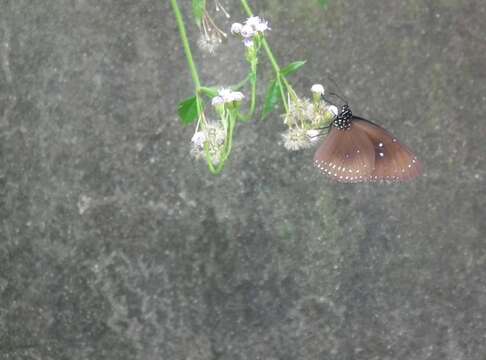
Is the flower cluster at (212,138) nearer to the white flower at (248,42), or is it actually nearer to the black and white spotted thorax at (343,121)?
the white flower at (248,42)

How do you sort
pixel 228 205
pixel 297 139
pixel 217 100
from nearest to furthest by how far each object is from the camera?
pixel 217 100, pixel 297 139, pixel 228 205

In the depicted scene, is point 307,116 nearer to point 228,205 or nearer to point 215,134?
point 215,134

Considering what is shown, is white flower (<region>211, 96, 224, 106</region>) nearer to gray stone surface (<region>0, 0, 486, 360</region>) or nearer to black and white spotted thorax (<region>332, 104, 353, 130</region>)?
black and white spotted thorax (<region>332, 104, 353, 130</region>)

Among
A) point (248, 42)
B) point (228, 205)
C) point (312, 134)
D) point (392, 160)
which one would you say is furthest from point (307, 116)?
point (228, 205)

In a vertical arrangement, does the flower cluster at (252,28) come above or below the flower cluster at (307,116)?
above

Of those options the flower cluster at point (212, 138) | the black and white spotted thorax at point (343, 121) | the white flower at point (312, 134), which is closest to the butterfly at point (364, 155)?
the black and white spotted thorax at point (343, 121)

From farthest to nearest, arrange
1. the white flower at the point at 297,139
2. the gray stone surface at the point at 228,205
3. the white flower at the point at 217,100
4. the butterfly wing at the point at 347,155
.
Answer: the gray stone surface at the point at 228,205 → the butterfly wing at the point at 347,155 → the white flower at the point at 297,139 → the white flower at the point at 217,100

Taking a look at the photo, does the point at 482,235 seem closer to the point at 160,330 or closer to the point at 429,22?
the point at 429,22

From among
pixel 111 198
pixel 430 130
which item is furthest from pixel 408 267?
pixel 111 198
